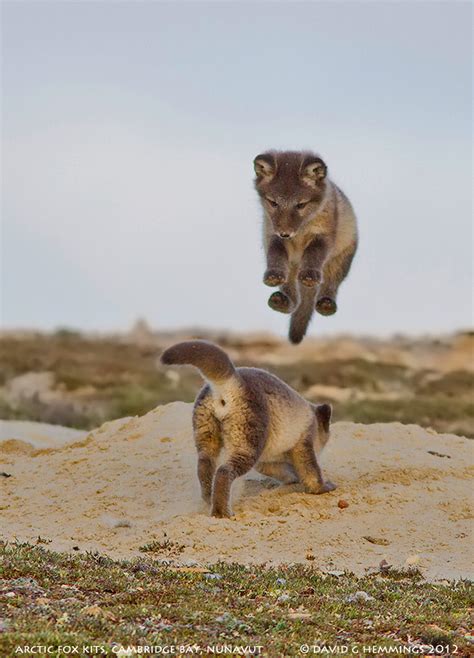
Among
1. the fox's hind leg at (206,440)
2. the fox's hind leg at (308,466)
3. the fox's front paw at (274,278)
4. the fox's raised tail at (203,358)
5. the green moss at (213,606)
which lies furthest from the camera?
the fox's hind leg at (308,466)

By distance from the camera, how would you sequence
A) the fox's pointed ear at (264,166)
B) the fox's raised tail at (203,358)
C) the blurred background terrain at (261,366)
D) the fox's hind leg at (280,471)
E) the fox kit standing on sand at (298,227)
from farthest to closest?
1. the blurred background terrain at (261,366)
2. the fox's hind leg at (280,471)
3. the fox's raised tail at (203,358)
4. the fox's pointed ear at (264,166)
5. the fox kit standing on sand at (298,227)

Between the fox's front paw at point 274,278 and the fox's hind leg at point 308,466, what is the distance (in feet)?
14.5

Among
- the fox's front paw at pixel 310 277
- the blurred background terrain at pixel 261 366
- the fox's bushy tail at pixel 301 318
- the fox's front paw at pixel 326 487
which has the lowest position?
the blurred background terrain at pixel 261 366

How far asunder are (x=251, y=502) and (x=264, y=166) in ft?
15.8

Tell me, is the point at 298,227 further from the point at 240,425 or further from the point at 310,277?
the point at 240,425

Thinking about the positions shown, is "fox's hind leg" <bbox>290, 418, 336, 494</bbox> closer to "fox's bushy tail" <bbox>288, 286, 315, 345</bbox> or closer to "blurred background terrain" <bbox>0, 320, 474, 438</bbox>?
"fox's bushy tail" <bbox>288, 286, 315, 345</bbox>

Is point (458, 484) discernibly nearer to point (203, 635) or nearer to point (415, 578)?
point (415, 578)

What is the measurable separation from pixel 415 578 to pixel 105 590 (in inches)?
130

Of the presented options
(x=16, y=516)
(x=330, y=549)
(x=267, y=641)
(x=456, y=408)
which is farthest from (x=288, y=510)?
(x=456, y=408)

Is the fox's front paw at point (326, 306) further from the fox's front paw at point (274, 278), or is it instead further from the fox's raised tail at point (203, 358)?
the fox's raised tail at point (203, 358)

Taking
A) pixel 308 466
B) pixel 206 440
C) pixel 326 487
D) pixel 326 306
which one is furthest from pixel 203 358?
pixel 326 487

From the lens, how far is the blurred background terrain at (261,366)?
87.0 feet

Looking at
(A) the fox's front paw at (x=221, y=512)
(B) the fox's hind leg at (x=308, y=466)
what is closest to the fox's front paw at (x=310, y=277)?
(A) the fox's front paw at (x=221, y=512)

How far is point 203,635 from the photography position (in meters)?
7.93
